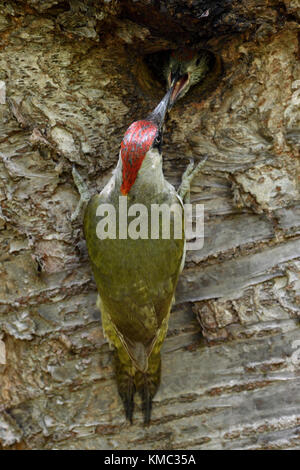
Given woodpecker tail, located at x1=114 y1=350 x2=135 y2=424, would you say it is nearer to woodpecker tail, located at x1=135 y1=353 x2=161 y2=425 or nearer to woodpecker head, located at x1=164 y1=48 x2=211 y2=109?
woodpecker tail, located at x1=135 y1=353 x2=161 y2=425

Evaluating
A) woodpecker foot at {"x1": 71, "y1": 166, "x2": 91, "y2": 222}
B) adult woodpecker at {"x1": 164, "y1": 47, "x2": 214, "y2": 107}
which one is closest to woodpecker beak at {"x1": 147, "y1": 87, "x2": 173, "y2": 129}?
adult woodpecker at {"x1": 164, "y1": 47, "x2": 214, "y2": 107}

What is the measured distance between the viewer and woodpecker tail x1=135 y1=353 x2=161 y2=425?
2.12 m

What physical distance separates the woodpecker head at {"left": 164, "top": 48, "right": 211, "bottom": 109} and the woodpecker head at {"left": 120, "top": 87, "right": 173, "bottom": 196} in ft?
0.97

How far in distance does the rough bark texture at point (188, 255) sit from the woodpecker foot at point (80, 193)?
0.11ft

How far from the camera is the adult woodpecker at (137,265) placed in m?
1.99

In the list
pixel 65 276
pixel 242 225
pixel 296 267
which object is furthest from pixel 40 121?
pixel 296 267

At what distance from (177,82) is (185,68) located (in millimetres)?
90

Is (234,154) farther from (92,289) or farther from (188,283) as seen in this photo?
(92,289)

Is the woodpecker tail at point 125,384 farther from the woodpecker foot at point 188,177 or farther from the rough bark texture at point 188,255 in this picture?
the woodpecker foot at point 188,177

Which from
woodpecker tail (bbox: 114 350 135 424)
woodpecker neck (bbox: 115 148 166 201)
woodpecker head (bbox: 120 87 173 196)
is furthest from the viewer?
woodpecker tail (bbox: 114 350 135 424)

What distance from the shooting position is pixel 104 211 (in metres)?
2.05

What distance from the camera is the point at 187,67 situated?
7.31ft

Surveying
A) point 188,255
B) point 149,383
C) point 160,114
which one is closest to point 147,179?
point 160,114

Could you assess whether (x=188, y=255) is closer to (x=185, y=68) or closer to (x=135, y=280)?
(x=135, y=280)
